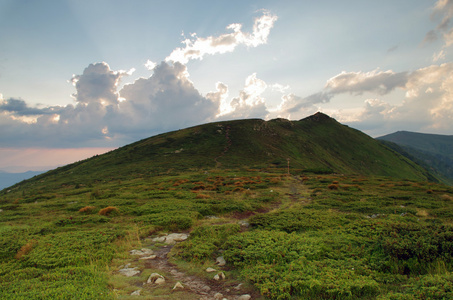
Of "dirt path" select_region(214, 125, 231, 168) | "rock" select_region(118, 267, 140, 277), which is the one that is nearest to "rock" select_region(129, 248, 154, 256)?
"rock" select_region(118, 267, 140, 277)

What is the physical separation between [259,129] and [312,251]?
119608 millimetres

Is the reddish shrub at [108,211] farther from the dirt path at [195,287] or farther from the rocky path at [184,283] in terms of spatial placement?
the dirt path at [195,287]

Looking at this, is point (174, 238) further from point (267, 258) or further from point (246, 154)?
point (246, 154)

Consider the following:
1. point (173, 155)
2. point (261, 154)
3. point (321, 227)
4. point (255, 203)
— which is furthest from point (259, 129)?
point (321, 227)

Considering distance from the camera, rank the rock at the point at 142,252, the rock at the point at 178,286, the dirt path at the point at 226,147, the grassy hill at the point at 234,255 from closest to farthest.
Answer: the grassy hill at the point at 234,255, the rock at the point at 178,286, the rock at the point at 142,252, the dirt path at the point at 226,147

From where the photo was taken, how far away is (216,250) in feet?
37.5

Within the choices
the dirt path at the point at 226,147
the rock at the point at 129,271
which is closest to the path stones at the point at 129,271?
the rock at the point at 129,271

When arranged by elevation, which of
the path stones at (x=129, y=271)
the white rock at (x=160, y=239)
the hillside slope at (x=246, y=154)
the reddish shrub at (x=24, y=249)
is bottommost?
the white rock at (x=160, y=239)

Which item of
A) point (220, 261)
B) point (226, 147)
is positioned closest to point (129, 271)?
point (220, 261)

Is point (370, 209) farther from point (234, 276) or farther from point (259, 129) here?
point (259, 129)

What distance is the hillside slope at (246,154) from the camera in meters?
74.2

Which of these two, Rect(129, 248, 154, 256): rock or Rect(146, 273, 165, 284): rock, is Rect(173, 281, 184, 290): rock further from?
Rect(129, 248, 154, 256): rock

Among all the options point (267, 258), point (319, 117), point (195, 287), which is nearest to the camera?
point (195, 287)

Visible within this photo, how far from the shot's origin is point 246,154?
91.4 meters
